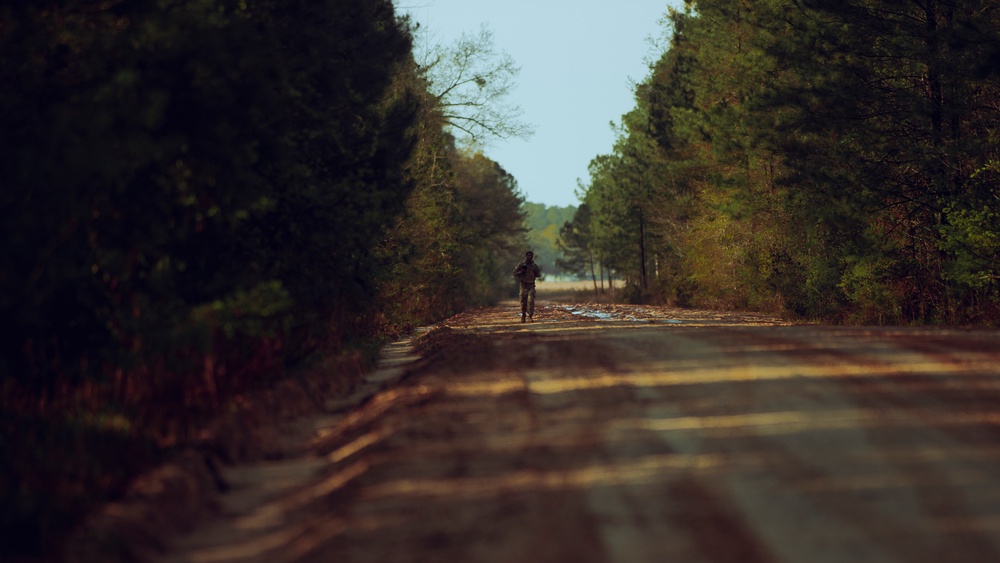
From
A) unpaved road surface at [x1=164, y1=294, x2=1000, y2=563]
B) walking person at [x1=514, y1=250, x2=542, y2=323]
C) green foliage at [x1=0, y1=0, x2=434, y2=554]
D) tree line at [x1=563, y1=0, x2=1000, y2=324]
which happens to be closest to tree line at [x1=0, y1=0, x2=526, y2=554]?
green foliage at [x1=0, y1=0, x2=434, y2=554]

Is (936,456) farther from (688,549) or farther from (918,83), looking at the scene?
(918,83)

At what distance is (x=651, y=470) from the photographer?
7273mm

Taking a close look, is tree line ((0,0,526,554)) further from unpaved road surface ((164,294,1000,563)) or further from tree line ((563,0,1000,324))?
tree line ((563,0,1000,324))

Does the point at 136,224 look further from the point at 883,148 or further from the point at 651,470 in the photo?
the point at 883,148

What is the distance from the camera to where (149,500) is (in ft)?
22.9

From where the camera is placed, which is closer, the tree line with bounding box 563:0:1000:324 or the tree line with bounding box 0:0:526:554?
the tree line with bounding box 0:0:526:554

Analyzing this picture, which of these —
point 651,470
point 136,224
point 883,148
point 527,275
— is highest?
point 883,148

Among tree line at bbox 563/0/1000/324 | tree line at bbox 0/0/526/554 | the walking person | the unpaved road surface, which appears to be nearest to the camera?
the unpaved road surface

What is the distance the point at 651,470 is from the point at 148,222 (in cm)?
681

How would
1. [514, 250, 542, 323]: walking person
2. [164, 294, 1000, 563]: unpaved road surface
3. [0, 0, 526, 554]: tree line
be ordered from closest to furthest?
[164, 294, 1000, 563]: unpaved road surface
[0, 0, 526, 554]: tree line
[514, 250, 542, 323]: walking person

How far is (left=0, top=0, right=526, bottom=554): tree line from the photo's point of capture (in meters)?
9.29

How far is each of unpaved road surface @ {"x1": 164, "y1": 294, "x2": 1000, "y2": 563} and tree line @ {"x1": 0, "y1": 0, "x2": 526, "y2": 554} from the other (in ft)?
5.00

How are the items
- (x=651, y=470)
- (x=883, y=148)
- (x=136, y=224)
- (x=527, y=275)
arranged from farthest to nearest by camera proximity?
(x=527, y=275)
(x=883, y=148)
(x=136, y=224)
(x=651, y=470)

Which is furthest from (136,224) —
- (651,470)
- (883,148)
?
(883,148)
